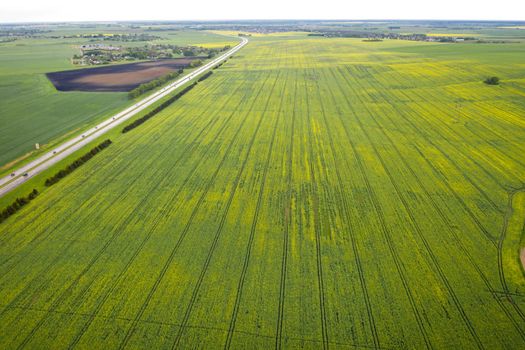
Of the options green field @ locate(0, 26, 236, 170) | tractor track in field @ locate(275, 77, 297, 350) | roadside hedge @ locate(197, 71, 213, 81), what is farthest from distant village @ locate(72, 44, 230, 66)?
tractor track in field @ locate(275, 77, 297, 350)

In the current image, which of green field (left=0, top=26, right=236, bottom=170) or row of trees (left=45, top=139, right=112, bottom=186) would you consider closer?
row of trees (left=45, top=139, right=112, bottom=186)

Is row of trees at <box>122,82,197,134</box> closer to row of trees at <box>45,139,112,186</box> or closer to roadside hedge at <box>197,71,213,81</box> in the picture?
row of trees at <box>45,139,112,186</box>

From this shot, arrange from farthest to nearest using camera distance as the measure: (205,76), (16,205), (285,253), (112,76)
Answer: (112,76), (205,76), (16,205), (285,253)

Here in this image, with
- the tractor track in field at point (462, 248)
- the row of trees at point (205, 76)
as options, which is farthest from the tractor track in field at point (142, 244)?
the row of trees at point (205, 76)

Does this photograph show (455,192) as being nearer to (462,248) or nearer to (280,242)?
(462,248)

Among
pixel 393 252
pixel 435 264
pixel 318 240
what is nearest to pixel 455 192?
pixel 435 264

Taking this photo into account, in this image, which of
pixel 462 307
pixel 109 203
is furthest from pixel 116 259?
pixel 462 307

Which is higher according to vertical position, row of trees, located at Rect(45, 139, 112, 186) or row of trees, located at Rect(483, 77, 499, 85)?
row of trees, located at Rect(483, 77, 499, 85)
